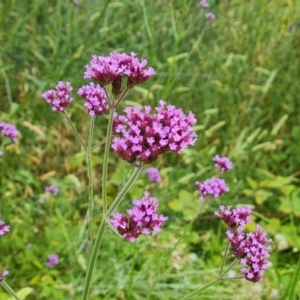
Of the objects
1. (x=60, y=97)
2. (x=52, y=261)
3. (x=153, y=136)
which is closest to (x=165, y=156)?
(x=52, y=261)

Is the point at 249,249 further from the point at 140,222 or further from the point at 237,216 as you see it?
the point at 140,222

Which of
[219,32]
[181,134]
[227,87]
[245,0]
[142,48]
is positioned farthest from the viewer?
[245,0]

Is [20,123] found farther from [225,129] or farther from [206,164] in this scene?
[225,129]

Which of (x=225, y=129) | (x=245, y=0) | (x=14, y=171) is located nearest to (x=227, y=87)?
(x=225, y=129)

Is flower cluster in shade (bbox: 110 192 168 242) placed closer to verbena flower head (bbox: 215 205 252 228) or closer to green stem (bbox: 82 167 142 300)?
green stem (bbox: 82 167 142 300)

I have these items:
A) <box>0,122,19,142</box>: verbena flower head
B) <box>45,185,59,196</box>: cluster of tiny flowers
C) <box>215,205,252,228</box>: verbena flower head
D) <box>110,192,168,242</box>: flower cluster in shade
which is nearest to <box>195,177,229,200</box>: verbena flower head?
<box>215,205,252,228</box>: verbena flower head

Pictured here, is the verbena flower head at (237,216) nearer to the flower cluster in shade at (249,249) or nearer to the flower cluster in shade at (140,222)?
the flower cluster in shade at (249,249)

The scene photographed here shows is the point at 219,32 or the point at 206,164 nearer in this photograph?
the point at 206,164
